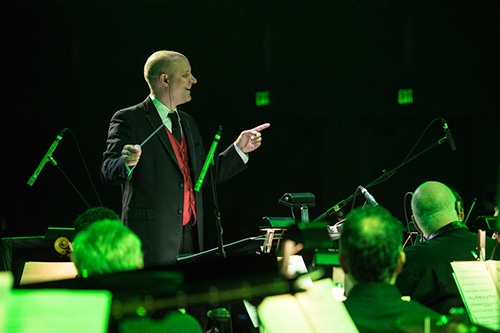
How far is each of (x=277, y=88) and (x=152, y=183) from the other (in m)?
2.85

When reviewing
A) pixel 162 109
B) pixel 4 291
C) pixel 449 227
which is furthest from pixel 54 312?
pixel 162 109

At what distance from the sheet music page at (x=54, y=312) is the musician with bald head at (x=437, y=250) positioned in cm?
166

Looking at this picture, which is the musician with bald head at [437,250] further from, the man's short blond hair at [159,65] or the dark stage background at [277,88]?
the dark stage background at [277,88]

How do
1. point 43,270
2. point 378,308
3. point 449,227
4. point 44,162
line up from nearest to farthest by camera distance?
point 378,308
point 43,270
point 449,227
point 44,162

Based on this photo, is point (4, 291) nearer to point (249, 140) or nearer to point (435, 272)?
point (435, 272)

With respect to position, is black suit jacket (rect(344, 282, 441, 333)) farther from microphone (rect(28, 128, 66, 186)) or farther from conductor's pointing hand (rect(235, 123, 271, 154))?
microphone (rect(28, 128, 66, 186))

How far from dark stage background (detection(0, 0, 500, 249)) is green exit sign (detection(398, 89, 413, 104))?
0.06 m

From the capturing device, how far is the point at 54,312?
1010mm

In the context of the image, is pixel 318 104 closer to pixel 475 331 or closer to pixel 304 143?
pixel 304 143

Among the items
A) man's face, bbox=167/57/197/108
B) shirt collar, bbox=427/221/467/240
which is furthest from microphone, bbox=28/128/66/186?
shirt collar, bbox=427/221/467/240

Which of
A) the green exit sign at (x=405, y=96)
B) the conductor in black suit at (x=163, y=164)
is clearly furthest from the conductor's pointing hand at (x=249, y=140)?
the green exit sign at (x=405, y=96)

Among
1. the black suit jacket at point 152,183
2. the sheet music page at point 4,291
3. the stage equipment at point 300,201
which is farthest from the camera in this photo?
the stage equipment at point 300,201

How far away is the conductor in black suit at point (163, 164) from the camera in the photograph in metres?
3.04

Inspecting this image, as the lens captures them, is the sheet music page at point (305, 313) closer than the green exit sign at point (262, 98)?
Yes
